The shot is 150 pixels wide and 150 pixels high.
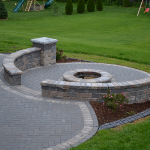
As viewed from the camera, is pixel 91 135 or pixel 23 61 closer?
pixel 91 135

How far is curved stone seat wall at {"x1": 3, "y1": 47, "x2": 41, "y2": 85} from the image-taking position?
963 cm

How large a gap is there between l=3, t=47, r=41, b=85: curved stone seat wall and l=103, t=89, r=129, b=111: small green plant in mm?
3409

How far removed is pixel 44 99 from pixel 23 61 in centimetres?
396

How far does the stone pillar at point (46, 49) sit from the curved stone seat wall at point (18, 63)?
0.24 meters

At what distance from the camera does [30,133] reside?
639 cm

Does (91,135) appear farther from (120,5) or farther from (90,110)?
(120,5)

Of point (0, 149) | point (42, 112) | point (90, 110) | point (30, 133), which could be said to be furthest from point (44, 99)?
point (0, 149)

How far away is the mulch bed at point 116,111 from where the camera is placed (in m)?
7.45

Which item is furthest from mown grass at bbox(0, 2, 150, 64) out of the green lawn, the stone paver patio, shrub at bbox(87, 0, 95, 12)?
the stone paver patio

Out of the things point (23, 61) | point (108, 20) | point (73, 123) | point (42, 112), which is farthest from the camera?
point (108, 20)

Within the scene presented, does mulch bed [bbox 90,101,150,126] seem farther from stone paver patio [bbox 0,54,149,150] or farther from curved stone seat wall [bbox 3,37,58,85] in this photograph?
curved stone seat wall [bbox 3,37,58,85]

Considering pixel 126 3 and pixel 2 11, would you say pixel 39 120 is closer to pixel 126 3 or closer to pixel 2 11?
pixel 2 11

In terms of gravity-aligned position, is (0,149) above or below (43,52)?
below

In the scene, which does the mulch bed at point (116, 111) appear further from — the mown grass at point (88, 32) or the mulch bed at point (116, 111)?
the mown grass at point (88, 32)
